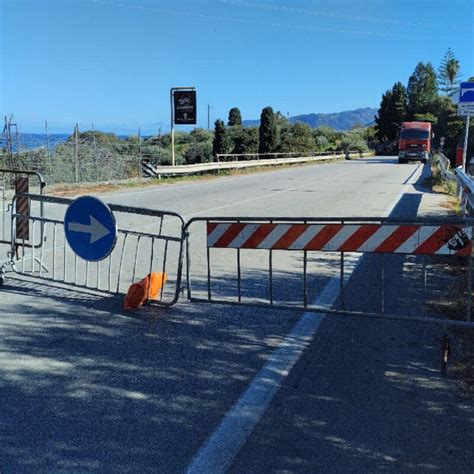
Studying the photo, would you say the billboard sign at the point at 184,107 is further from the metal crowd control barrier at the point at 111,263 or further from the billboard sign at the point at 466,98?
the metal crowd control barrier at the point at 111,263

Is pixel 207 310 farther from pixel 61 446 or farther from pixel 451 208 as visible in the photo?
pixel 451 208

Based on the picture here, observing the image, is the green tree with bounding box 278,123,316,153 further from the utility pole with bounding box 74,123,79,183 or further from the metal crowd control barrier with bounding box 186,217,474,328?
the metal crowd control barrier with bounding box 186,217,474,328

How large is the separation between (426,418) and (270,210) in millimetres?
10522

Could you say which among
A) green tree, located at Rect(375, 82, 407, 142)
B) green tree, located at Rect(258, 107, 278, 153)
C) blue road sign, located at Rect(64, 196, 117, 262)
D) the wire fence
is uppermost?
green tree, located at Rect(375, 82, 407, 142)

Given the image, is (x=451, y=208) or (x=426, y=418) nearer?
(x=426, y=418)

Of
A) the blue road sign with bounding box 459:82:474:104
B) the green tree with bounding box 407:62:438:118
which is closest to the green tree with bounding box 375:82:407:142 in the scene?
the green tree with bounding box 407:62:438:118

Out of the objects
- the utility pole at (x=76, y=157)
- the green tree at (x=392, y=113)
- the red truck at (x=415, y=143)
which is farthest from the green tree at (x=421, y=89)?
the utility pole at (x=76, y=157)

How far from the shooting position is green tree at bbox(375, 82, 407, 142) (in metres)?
110

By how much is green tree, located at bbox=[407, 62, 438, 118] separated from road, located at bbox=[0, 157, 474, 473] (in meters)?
110

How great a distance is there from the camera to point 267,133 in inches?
2586

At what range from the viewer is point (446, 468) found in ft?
9.70

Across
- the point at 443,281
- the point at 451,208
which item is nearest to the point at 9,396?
the point at 443,281

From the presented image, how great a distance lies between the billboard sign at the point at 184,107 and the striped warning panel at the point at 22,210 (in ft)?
65.5

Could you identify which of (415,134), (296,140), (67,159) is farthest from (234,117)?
(67,159)
